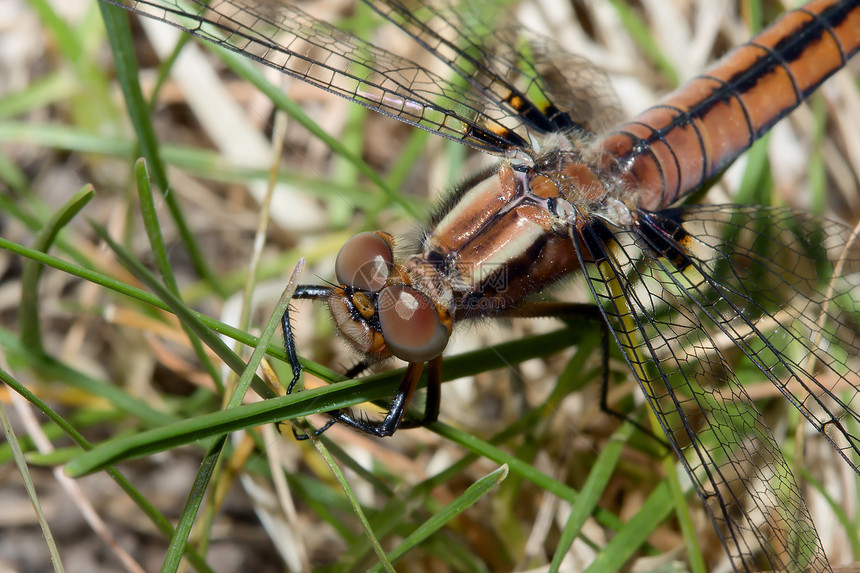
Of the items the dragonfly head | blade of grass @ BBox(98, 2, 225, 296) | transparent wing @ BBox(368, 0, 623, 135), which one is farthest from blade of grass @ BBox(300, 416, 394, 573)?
transparent wing @ BBox(368, 0, 623, 135)

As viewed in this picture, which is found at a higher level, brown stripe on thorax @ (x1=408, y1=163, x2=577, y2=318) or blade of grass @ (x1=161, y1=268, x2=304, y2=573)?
brown stripe on thorax @ (x1=408, y1=163, x2=577, y2=318)

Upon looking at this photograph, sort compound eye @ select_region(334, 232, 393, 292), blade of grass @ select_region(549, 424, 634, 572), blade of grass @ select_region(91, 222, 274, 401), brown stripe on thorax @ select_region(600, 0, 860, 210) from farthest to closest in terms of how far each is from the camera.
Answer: brown stripe on thorax @ select_region(600, 0, 860, 210), compound eye @ select_region(334, 232, 393, 292), blade of grass @ select_region(549, 424, 634, 572), blade of grass @ select_region(91, 222, 274, 401)

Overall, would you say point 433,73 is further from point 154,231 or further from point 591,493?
point 591,493

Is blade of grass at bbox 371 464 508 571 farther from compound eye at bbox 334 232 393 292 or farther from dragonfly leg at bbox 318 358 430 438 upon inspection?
compound eye at bbox 334 232 393 292

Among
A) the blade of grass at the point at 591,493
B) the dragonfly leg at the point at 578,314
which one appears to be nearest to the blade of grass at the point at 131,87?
the dragonfly leg at the point at 578,314

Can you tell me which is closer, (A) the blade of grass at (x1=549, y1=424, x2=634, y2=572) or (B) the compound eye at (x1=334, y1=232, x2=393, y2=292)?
(A) the blade of grass at (x1=549, y1=424, x2=634, y2=572)

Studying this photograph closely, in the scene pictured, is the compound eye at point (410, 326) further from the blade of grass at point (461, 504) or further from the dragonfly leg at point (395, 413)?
the blade of grass at point (461, 504)

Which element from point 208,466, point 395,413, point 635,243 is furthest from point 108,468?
point 635,243
